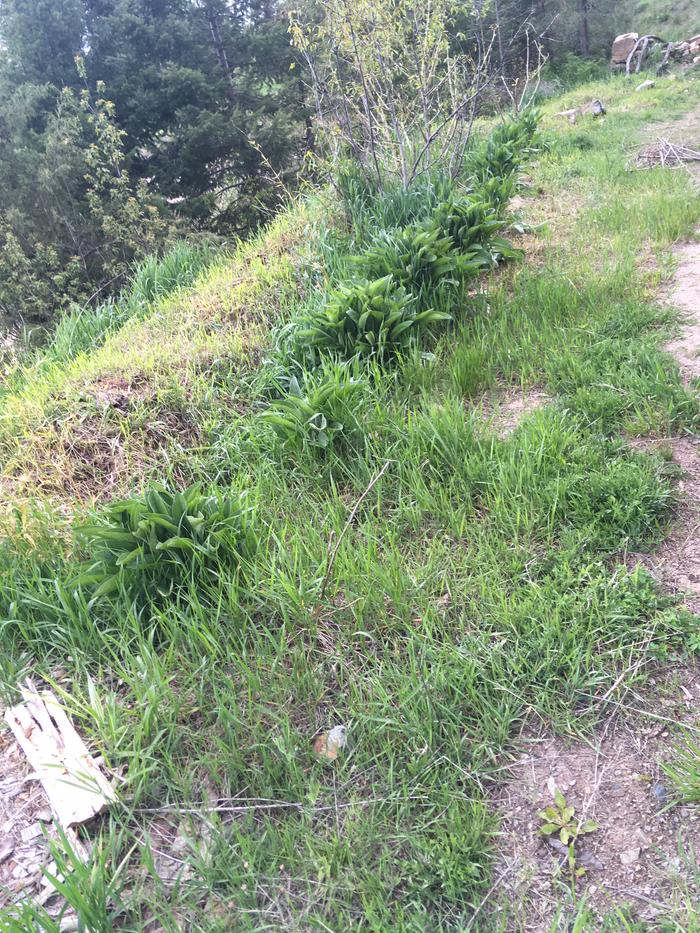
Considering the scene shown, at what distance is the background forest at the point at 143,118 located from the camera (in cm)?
1434

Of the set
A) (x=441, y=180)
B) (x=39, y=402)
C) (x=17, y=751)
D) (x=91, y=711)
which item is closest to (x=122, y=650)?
(x=91, y=711)

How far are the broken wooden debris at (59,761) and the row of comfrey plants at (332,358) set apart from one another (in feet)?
1.37

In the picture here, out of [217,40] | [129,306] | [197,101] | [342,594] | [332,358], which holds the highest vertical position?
[217,40]

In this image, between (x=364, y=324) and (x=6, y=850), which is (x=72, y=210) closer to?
(x=364, y=324)

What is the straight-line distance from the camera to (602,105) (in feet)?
36.7

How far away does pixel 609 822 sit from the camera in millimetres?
1593

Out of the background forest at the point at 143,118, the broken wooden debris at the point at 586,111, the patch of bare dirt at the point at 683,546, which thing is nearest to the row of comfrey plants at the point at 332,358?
the patch of bare dirt at the point at 683,546

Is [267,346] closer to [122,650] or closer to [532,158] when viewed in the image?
[122,650]

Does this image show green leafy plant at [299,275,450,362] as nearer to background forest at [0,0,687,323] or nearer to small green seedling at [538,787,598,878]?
small green seedling at [538,787,598,878]

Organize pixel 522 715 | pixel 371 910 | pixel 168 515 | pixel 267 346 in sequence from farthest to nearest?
pixel 267 346
pixel 168 515
pixel 522 715
pixel 371 910

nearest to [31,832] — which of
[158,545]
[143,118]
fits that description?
[158,545]

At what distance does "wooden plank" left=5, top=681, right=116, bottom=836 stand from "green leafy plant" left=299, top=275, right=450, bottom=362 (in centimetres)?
228

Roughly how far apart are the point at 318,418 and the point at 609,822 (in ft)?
6.45

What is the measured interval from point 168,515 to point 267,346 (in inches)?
75.8
